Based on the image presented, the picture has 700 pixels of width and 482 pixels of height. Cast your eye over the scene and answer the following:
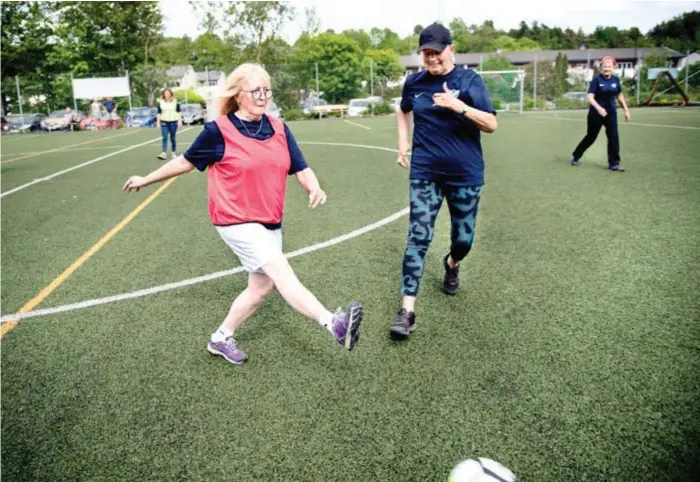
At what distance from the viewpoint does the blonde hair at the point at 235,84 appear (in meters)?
3.40

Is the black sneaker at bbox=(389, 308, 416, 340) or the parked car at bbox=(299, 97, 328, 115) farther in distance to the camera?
the parked car at bbox=(299, 97, 328, 115)

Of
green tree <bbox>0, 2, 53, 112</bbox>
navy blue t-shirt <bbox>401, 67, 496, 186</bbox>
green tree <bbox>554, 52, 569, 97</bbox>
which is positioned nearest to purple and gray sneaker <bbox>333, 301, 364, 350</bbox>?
navy blue t-shirt <bbox>401, 67, 496, 186</bbox>

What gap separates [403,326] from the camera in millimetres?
4121

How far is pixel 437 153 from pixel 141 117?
3687cm

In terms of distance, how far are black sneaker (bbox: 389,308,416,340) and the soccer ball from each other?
5.77ft

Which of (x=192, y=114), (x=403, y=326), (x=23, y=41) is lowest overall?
(x=403, y=326)

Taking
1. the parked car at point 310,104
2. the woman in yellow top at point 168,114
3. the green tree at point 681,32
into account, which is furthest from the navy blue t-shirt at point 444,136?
the parked car at point 310,104

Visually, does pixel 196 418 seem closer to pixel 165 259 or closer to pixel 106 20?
pixel 165 259

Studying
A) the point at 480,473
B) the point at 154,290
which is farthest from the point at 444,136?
the point at 154,290

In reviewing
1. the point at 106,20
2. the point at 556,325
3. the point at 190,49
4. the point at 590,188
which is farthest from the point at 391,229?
the point at 190,49

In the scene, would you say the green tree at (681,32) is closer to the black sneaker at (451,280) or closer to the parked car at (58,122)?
the black sneaker at (451,280)

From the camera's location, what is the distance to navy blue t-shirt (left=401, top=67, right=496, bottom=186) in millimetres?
4117

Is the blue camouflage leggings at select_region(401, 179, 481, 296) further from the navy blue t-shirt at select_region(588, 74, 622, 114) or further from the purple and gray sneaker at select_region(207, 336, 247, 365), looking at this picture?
the navy blue t-shirt at select_region(588, 74, 622, 114)

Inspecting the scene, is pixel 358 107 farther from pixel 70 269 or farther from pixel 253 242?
pixel 253 242
